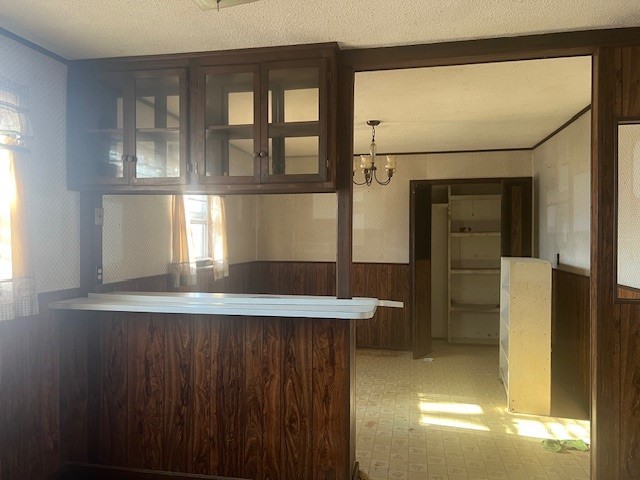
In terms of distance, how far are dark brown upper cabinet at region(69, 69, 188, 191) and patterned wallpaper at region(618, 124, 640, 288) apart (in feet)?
7.56

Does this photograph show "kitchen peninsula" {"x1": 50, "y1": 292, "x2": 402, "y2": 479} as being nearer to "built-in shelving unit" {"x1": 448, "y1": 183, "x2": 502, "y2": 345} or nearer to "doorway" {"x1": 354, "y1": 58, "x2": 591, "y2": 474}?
"doorway" {"x1": 354, "y1": 58, "x2": 591, "y2": 474}

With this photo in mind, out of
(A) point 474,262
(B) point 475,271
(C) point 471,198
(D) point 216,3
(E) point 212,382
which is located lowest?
(E) point 212,382

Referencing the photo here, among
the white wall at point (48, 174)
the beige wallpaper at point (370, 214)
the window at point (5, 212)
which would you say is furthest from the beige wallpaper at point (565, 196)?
the window at point (5, 212)

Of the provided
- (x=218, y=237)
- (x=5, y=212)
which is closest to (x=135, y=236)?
(x=5, y=212)

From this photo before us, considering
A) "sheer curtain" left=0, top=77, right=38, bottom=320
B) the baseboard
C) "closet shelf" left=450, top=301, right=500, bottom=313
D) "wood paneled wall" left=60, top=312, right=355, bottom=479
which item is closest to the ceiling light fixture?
"sheer curtain" left=0, top=77, right=38, bottom=320

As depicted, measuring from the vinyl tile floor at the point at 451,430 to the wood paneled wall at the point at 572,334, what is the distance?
0.50 metres

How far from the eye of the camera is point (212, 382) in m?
2.48

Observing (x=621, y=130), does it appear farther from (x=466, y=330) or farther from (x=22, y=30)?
(x=466, y=330)

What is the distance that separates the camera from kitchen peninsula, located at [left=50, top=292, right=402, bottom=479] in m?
2.36

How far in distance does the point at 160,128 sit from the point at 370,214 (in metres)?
3.57

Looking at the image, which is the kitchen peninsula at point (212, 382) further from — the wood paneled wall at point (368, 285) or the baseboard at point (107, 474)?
the wood paneled wall at point (368, 285)

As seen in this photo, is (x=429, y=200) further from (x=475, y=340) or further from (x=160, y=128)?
(x=160, y=128)

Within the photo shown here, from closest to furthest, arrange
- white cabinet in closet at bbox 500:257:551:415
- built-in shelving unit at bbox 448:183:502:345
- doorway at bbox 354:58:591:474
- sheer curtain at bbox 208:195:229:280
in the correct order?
1. white cabinet in closet at bbox 500:257:551:415
2. sheer curtain at bbox 208:195:229:280
3. doorway at bbox 354:58:591:474
4. built-in shelving unit at bbox 448:183:502:345

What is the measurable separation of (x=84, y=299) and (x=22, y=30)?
146 centimetres
